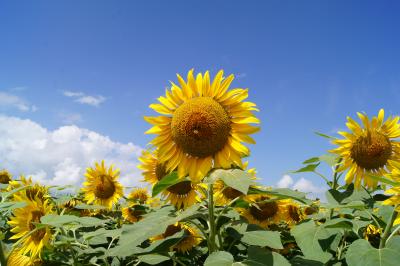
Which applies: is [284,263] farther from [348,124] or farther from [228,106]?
[348,124]

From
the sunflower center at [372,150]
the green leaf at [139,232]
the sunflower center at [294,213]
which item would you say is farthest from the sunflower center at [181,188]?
the sunflower center at [372,150]

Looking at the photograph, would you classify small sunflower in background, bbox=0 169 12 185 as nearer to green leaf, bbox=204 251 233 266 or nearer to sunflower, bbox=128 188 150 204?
sunflower, bbox=128 188 150 204

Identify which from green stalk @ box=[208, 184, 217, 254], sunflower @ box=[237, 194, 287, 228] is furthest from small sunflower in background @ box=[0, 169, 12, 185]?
green stalk @ box=[208, 184, 217, 254]

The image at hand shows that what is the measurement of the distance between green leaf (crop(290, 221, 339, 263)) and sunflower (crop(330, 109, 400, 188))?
5.75ft

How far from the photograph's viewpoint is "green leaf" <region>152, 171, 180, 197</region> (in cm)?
307

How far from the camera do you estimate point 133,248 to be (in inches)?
102

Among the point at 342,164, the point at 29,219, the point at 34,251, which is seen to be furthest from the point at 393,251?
the point at 29,219

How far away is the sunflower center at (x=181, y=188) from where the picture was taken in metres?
4.69

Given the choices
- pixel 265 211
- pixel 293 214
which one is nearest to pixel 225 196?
pixel 265 211

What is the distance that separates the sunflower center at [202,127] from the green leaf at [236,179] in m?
0.44

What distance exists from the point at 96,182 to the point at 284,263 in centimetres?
525

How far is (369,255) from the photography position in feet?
8.41

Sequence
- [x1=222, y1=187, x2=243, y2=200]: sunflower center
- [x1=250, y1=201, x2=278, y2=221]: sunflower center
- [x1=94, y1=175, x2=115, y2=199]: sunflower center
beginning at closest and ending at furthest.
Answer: [x1=222, y1=187, x2=243, y2=200]: sunflower center
[x1=250, y1=201, x2=278, y2=221]: sunflower center
[x1=94, y1=175, x2=115, y2=199]: sunflower center

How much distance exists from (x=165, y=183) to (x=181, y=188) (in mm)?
1600
